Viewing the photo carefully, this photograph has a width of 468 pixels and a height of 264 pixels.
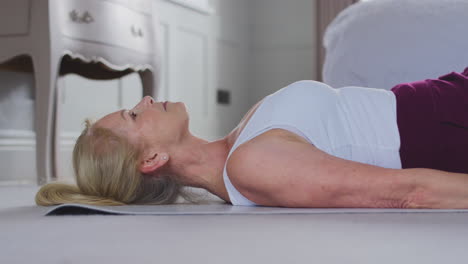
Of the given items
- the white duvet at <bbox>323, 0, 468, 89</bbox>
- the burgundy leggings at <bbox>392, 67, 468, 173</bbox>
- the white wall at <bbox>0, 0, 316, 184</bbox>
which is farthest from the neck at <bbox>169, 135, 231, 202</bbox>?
the white wall at <bbox>0, 0, 316, 184</bbox>

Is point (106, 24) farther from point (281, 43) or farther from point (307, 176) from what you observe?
point (281, 43)

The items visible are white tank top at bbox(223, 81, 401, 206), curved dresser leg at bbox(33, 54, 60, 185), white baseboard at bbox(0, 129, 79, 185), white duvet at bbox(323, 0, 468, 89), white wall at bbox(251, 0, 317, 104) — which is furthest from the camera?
white wall at bbox(251, 0, 317, 104)

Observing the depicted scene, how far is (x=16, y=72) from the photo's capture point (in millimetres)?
3057

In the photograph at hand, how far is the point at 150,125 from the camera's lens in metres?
1.46

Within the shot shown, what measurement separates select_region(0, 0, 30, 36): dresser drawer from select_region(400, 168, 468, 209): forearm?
5.77 feet

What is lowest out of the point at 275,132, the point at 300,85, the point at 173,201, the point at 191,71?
the point at 173,201

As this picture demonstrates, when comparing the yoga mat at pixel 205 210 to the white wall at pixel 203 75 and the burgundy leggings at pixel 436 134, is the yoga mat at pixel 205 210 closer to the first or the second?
the burgundy leggings at pixel 436 134

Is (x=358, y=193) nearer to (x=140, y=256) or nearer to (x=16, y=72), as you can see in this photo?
(x=140, y=256)

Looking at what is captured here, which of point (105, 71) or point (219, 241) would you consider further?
point (105, 71)

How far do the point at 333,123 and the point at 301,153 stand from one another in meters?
0.22

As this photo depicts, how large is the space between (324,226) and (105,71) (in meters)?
2.19

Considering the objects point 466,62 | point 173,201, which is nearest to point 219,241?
point 173,201

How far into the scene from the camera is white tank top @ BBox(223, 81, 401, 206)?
4.50 ft

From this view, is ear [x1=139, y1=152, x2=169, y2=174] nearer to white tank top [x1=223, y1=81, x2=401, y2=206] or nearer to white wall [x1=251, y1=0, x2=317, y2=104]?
white tank top [x1=223, y1=81, x2=401, y2=206]
